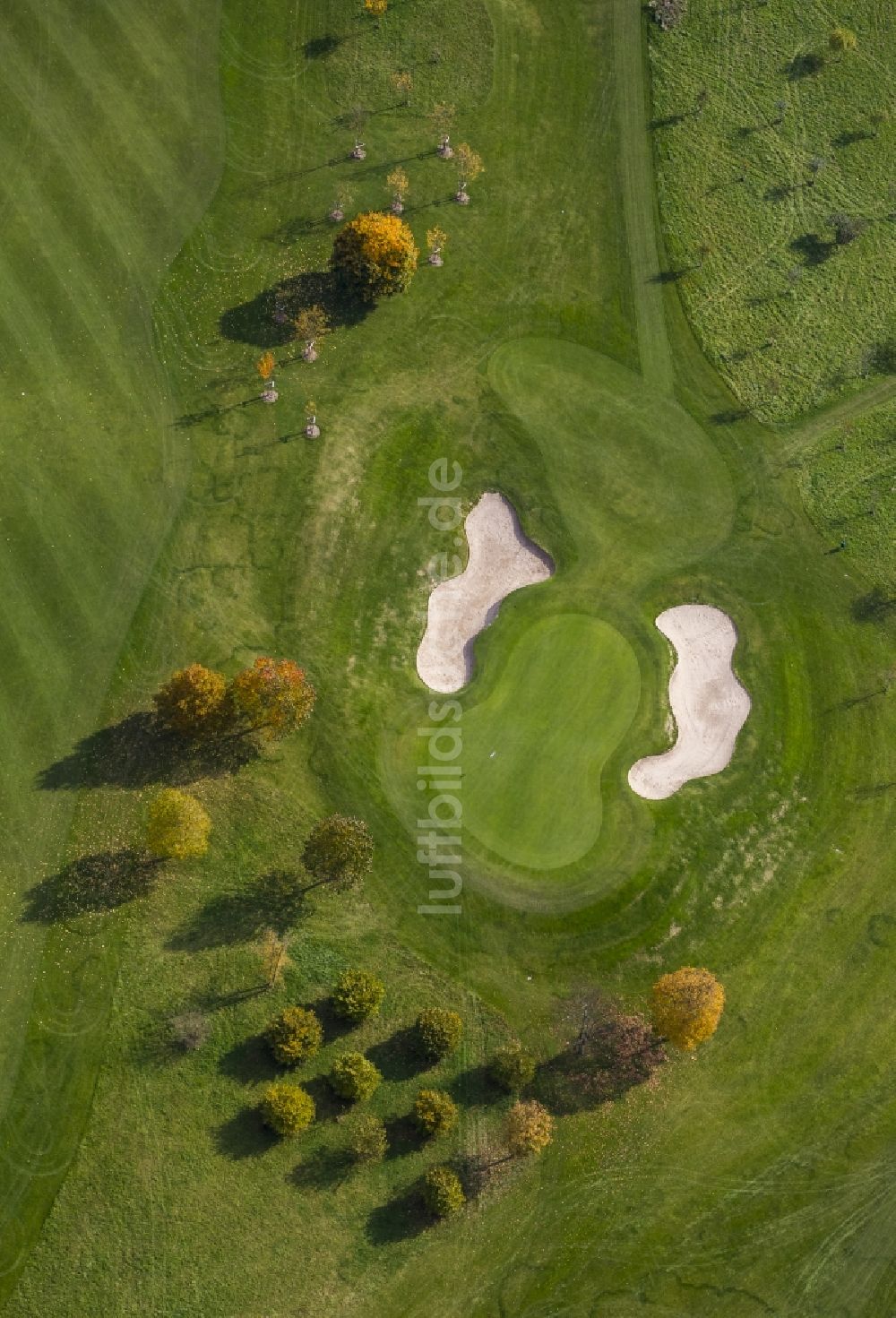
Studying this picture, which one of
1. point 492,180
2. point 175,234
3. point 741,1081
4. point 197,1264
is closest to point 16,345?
point 175,234

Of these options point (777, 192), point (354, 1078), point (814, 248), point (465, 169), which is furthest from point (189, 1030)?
point (777, 192)

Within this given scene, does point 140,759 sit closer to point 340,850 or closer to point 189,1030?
point 340,850

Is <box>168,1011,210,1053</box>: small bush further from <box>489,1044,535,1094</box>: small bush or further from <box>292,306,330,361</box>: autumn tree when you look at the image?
<box>292,306,330,361</box>: autumn tree

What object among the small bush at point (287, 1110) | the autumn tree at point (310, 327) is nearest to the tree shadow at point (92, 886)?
the small bush at point (287, 1110)

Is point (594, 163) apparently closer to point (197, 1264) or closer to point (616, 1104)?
point (616, 1104)

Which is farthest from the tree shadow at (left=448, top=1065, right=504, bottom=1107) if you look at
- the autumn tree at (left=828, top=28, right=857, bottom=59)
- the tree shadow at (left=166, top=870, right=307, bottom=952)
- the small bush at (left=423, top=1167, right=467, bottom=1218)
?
the autumn tree at (left=828, top=28, right=857, bottom=59)

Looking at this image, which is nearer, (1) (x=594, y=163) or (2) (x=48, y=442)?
(2) (x=48, y=442)
